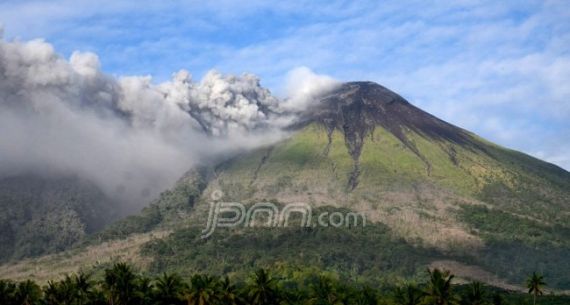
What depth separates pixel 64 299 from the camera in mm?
95188

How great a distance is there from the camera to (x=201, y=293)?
8894cm

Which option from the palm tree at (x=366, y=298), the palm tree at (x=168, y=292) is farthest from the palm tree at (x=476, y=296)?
the palm tree at (x=168, y=292)

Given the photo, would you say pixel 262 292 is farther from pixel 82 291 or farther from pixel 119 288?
pixel 82 291

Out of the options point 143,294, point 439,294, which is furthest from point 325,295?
point 143,294

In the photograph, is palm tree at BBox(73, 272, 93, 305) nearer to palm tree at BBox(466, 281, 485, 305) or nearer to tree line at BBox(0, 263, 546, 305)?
tree line at BBox(0, 263, 546, 305)

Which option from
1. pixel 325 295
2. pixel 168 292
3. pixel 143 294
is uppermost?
pixel 325 295

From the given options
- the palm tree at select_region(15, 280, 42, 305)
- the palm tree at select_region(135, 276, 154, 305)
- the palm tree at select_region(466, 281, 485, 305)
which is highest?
the palm tree at select_region(466, 281, 485, 305)

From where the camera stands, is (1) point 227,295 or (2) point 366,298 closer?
(1) point 227,295

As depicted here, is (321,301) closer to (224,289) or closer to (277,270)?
(224,289)

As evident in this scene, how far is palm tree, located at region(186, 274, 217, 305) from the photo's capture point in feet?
291

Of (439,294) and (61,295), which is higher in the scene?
(439,294)

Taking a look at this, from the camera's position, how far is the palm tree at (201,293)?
291 ft

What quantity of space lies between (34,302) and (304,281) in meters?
87.2

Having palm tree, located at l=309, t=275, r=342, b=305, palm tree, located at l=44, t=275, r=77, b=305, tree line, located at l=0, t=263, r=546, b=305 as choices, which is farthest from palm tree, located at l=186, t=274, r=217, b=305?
palm tree, located at l=44, t=275, r=77, b=305
